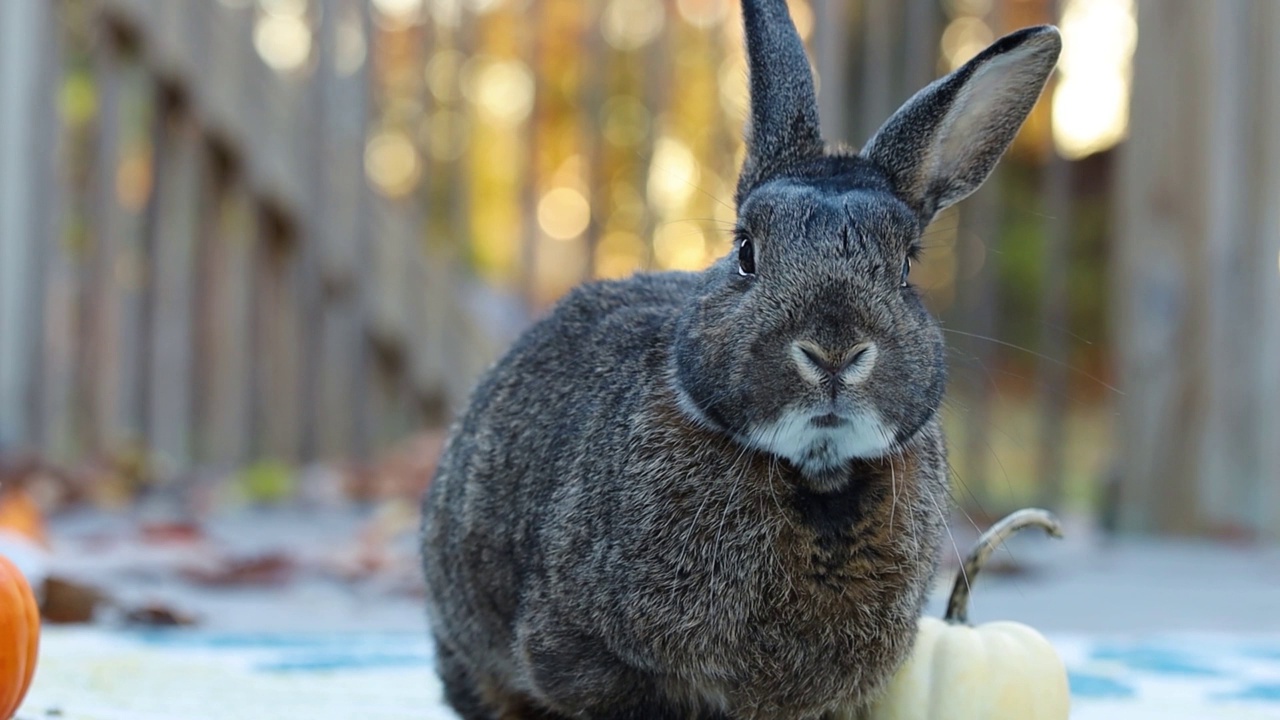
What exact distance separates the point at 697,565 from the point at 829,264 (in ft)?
1.49

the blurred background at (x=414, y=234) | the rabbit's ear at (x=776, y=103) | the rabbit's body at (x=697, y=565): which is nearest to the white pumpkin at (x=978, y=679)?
the rabbit's body at (x=697, y=565)

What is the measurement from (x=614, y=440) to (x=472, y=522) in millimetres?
365

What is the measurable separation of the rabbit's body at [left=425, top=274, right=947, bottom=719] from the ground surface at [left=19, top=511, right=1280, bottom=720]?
560 mm

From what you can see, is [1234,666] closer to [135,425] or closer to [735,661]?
[735,661]

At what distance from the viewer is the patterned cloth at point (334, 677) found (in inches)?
104

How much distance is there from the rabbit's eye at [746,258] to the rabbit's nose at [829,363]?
235 mm

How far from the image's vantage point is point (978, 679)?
7.52ft

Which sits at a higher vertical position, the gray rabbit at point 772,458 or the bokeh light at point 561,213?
the bokeh light at point 561,213

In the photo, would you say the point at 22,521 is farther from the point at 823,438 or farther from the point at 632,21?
the point at 632,21

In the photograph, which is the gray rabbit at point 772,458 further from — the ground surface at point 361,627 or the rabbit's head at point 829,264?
the ground surface at point 361,627

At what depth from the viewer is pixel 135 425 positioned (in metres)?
6.13

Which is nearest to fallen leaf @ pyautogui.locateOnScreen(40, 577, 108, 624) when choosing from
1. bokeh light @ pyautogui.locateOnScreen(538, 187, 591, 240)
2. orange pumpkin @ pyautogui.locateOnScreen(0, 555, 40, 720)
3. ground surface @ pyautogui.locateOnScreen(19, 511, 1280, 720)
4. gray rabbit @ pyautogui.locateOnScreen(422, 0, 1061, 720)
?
ground surface @ pyautogui.locateOnScreen(19, 511, 1280, 720)

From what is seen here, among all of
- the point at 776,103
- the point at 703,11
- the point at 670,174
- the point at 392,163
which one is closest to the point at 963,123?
the point at 776,103

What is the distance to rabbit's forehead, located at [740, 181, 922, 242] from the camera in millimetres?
2078
